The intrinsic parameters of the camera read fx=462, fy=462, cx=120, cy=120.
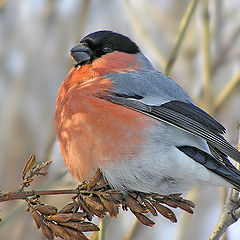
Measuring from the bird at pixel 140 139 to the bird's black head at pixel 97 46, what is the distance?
0.65ft

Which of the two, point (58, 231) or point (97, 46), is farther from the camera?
point (97, 46)

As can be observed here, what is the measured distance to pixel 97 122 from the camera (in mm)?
2180

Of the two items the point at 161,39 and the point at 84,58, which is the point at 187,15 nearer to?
the point at 84,58

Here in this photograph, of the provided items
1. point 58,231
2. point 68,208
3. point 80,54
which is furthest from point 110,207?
point 80,54

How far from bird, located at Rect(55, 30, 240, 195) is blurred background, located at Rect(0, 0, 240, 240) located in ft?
2.45

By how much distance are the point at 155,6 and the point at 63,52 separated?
87 cm

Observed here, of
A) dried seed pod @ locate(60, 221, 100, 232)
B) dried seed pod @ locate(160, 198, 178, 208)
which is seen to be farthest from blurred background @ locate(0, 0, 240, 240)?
dried seed pod @ locate(60, 221, 100, 232)

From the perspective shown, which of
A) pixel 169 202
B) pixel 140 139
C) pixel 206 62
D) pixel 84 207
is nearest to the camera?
pixel 84 207

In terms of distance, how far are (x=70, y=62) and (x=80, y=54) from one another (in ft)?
2.46

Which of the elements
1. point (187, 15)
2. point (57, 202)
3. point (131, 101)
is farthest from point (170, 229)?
point (187, 15)

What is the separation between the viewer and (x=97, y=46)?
2.68 meters

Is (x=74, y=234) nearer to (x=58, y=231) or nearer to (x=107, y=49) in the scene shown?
(x=58, y=231)

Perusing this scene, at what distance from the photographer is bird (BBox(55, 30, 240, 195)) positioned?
6.99 feet

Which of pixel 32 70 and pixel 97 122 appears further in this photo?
pixel 32 70
